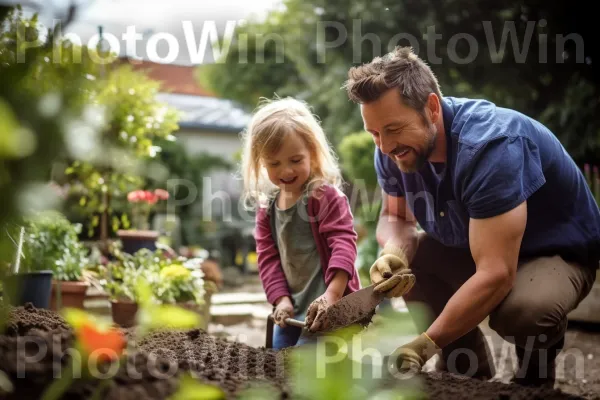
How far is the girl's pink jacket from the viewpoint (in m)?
2.49

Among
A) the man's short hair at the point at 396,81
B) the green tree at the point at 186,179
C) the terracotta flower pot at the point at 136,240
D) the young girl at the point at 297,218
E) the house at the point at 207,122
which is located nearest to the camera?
the man's short hair at the point at 396,81

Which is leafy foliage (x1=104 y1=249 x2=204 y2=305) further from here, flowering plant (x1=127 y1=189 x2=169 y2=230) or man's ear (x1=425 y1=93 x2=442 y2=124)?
man's ear (x1=425 y1=93 x2=442 y2=124)

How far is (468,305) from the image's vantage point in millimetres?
1852

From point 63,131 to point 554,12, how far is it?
23.6 feet

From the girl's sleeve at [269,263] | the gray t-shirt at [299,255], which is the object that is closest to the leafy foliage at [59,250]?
the girl's sleeve at [269,263]

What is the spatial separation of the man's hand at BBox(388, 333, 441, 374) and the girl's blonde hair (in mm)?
1017

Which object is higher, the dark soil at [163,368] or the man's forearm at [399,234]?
the man's forearm at [399,234]

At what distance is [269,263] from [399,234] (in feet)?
1.94

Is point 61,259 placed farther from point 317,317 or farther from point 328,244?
point 317,317

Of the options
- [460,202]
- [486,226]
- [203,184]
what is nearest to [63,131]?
[486,226]

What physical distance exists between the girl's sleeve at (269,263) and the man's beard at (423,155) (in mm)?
791

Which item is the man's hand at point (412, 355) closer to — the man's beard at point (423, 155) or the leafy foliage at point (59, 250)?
the man's beard at point (423, 155)

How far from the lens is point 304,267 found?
270 centimetres

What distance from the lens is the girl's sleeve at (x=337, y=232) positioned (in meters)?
2.48
